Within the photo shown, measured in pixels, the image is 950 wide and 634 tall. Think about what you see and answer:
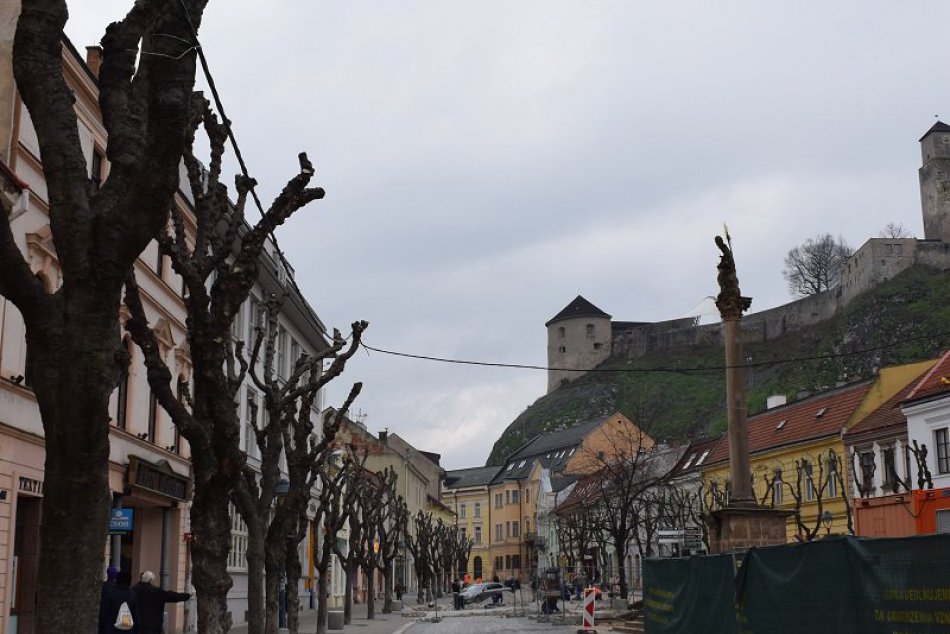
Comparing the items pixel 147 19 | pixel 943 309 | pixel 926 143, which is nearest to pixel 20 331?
pixel 147 19

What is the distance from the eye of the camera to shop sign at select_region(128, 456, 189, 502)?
24766 millimetres

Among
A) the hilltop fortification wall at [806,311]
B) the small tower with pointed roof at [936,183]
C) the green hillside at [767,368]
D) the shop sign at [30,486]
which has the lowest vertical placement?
the shop sign at [30,486]

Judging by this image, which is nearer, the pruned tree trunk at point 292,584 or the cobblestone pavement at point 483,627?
the pruned tree trunk at point 292,584

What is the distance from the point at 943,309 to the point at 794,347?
23193 mm

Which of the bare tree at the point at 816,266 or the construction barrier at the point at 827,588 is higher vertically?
the bare tree at the point at 816,266

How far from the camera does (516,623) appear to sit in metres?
41.0

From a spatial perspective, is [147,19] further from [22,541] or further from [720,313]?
[720,313]

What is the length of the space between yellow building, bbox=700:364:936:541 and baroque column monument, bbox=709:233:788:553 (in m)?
21.0

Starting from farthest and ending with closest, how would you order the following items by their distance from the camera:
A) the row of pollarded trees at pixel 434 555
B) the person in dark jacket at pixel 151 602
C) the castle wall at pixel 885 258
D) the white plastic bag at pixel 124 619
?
the castle wall at pixel 885 258
the row of pollarded trees at pixel 434 555
the person in dark jacket at pixel 151 602
the white plastic bag at pixel 124 619

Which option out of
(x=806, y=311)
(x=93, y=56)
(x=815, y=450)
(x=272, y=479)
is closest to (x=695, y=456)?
(x=815, y=450)

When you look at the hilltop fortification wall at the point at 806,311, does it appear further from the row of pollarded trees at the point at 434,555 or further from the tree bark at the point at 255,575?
the tree bark at the point at 255,575

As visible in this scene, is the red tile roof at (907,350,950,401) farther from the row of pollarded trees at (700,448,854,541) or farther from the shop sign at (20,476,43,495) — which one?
the shop sign at (20,476,43,495)

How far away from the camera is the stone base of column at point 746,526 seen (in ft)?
69.3

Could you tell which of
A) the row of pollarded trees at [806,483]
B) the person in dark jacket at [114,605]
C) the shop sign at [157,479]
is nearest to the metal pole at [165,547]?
the shop sign at [157,479]
